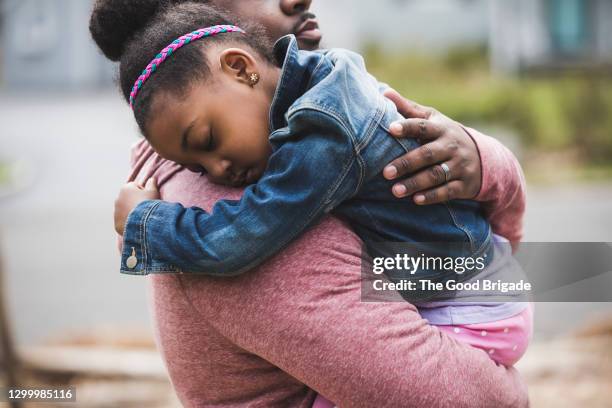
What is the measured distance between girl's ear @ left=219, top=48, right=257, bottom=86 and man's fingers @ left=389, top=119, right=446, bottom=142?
0.34 m

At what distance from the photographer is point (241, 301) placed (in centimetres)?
139

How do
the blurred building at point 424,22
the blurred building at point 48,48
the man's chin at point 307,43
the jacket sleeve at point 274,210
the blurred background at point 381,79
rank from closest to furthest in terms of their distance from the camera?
the jacket sleeve at point 274,210, the man's chin at point 307,43, the blurred background at point 381,79, the blurred building at point 48,48, the blurred building at point 424,22

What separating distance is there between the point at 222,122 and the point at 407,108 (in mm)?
420

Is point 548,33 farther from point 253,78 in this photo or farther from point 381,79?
point 253,78

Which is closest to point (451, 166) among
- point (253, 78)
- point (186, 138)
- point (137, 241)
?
point (253, 78)

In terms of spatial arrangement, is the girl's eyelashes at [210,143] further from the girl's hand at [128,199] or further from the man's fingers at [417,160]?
the man's fingers at [417,160]

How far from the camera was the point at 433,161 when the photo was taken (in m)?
1.51

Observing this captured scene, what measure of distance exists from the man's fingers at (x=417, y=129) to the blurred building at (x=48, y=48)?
15.6 m

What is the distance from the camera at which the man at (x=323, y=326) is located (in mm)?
1359

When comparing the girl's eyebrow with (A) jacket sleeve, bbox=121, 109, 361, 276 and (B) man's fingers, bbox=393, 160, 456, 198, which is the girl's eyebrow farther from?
(B) man's fingers, bbox=393, 160, 456, 198

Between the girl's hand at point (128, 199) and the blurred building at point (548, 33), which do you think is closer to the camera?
the girl's hand at point (128, 199)

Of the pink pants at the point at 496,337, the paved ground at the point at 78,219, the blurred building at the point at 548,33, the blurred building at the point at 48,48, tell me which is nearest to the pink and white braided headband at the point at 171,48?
the pink pants at the point at 496,337

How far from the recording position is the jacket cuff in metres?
1.43

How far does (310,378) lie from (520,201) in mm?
714
